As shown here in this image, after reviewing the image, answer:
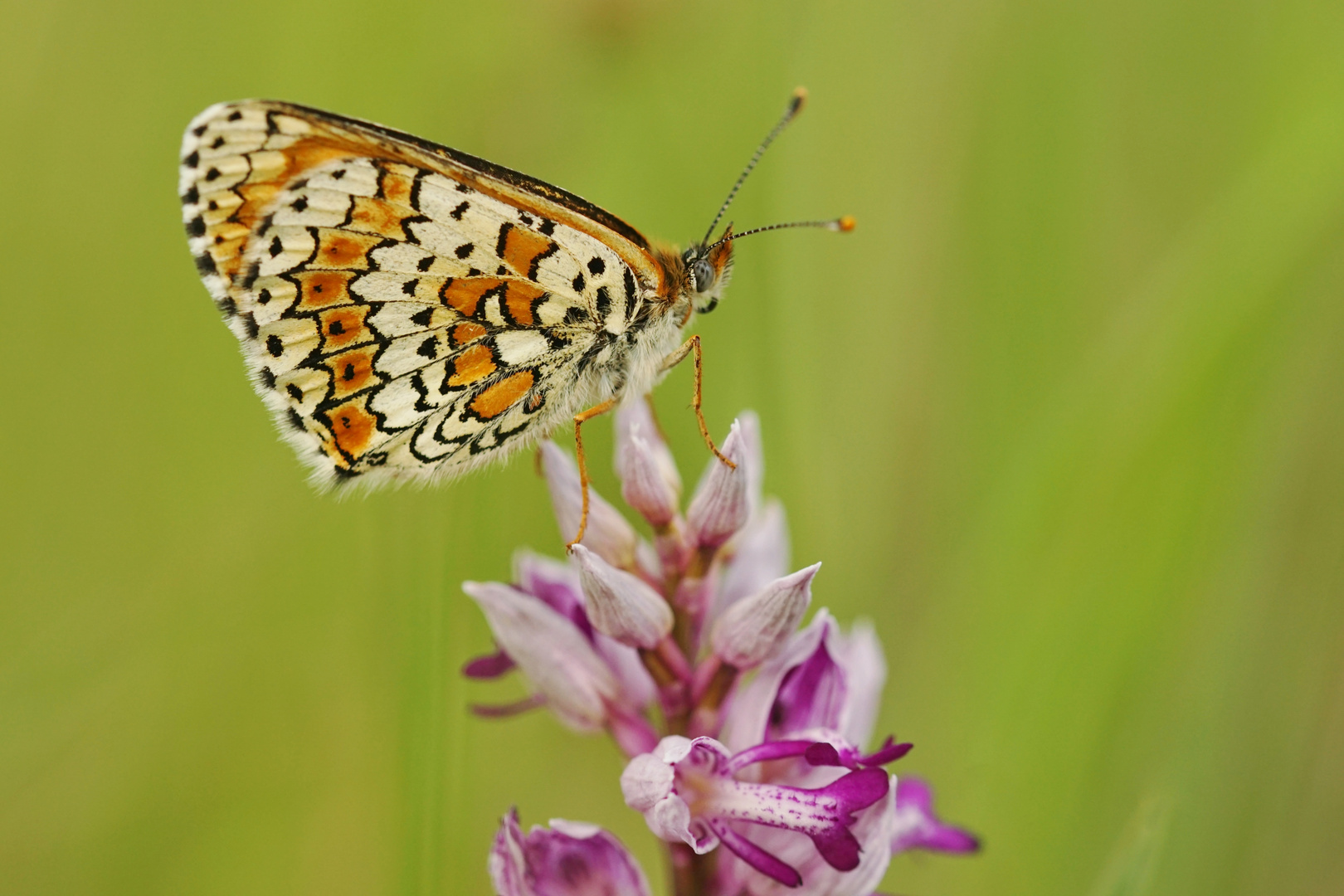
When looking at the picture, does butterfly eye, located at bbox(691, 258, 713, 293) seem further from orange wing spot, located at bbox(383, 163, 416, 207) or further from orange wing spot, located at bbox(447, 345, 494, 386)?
orange wing spot, located at bbox(383, 163, 416, 207)

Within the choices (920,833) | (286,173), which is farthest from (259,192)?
(920,833)

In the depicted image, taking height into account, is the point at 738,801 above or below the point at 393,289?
below

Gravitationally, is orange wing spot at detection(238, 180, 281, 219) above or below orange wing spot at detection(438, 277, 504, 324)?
below

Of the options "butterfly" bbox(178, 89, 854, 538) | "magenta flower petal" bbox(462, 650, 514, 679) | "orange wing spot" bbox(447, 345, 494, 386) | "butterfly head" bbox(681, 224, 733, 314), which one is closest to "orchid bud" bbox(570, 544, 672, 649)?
"magenta flower petal" bbox(462, 650, 514, 679)

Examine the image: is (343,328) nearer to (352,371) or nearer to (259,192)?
(352,371)

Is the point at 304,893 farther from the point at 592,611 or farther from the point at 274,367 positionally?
the point at 592,611

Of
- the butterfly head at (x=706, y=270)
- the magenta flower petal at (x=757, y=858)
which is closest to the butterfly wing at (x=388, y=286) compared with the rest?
the butterfly head at (x=706, y=270)

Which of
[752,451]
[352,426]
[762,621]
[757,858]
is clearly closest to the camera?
[757,858]
